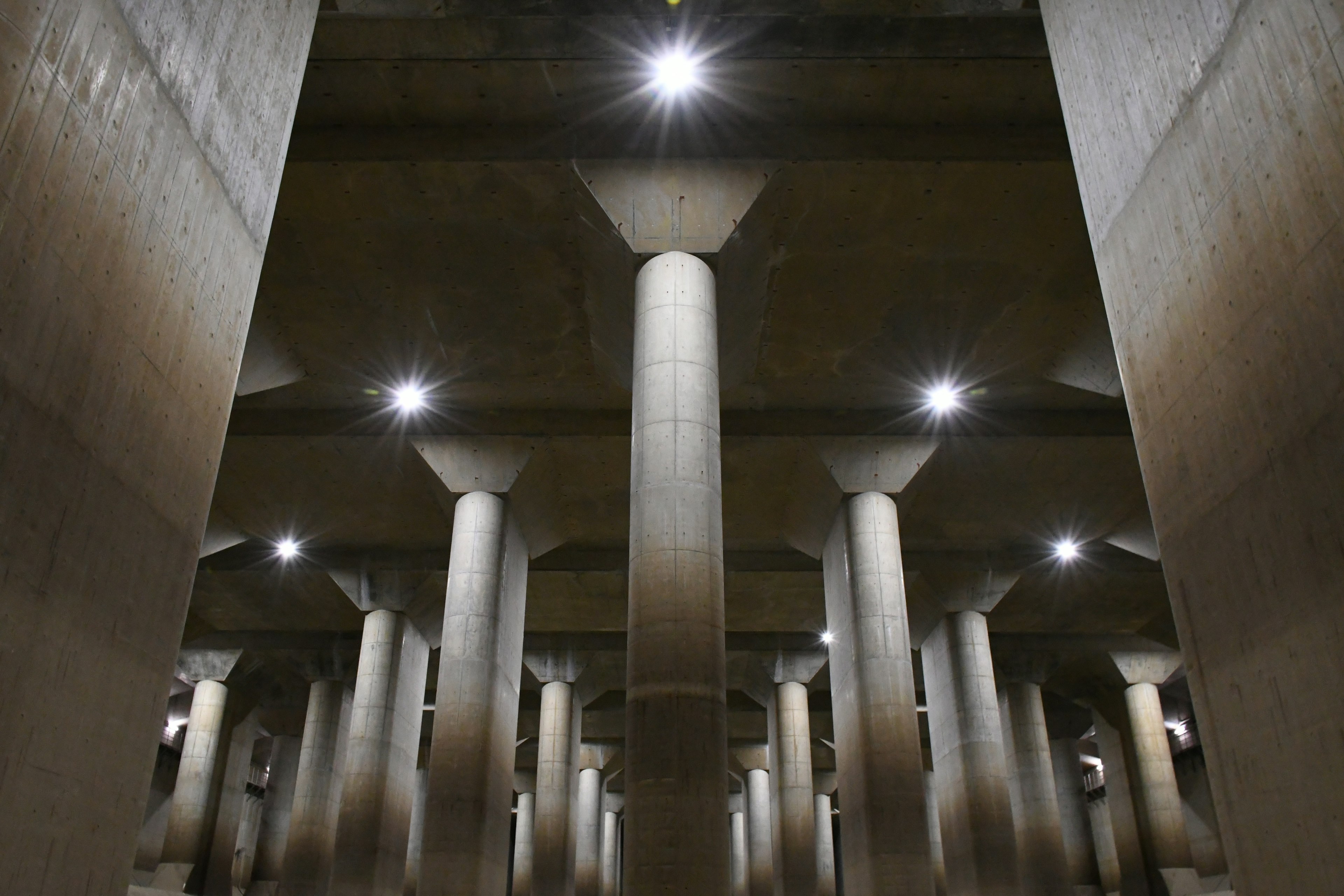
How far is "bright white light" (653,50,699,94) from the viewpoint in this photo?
41.7 feet

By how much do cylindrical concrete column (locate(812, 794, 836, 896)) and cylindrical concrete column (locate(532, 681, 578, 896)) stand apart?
11440 mm

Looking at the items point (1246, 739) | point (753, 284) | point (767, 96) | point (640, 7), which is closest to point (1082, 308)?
point (753, 284)

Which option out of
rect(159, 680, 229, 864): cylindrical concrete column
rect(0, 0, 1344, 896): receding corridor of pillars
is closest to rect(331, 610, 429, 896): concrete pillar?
rect(0, 0, 1344, 896): receding corridor of pillars

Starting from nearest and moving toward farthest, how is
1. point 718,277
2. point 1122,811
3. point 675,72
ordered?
point 675,72 → point 718,277 → point 1122,811

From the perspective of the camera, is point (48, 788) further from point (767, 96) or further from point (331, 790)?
point (331, 790)

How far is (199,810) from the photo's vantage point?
3081 centimetres

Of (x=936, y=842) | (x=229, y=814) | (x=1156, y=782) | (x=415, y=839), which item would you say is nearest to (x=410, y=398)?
(x=229, y=814)

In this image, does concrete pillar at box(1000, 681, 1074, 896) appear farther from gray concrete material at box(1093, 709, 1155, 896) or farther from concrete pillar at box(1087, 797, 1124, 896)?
concrete pillar at box(1087, 797, 1124, 896)

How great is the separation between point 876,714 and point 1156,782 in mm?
17576

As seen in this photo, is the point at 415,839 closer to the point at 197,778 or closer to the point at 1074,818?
the point at 197,778

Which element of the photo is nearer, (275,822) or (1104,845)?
(275,822)

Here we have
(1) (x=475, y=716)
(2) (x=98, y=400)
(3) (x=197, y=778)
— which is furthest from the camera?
(3) (x=197, y=778)

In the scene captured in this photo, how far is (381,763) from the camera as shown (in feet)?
79.1

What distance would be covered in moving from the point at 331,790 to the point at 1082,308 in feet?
82.7
